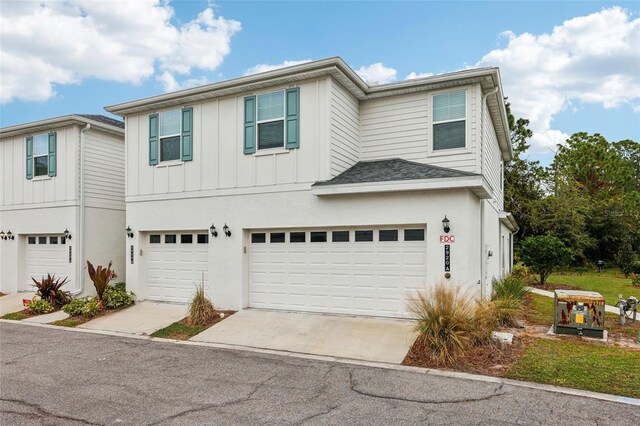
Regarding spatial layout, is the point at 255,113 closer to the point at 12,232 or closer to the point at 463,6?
the point at 463,6

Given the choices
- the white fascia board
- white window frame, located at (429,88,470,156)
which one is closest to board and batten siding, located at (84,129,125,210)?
the white fascia board

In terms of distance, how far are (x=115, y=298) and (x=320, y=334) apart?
6323 millimetres

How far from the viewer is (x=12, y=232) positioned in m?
15.5

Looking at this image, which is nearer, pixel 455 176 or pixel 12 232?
pixel 455 176

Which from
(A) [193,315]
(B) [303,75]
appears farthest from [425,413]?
(B) [303,75]

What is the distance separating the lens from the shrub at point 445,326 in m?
6.84

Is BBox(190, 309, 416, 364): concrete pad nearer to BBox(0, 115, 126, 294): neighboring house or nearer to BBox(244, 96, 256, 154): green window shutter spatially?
BBox(244, 96, 256, 154): green window shutter

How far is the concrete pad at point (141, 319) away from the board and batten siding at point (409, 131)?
6392 millimetres

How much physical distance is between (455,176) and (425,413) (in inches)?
194

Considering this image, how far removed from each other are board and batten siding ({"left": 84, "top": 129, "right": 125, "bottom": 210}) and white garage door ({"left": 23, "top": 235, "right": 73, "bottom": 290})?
5.97 feet

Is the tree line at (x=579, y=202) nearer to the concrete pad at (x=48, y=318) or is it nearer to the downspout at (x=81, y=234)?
the downspout at (x=81, y=234)

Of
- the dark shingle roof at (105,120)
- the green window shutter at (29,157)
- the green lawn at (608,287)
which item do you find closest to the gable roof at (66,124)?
the dark shingle roof at (105,120)

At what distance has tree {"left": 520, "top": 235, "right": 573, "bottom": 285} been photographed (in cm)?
1633

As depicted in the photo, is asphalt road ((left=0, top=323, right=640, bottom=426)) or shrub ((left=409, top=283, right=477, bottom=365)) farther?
shrub ((left=409, top=283, right=477, bottom=365))
